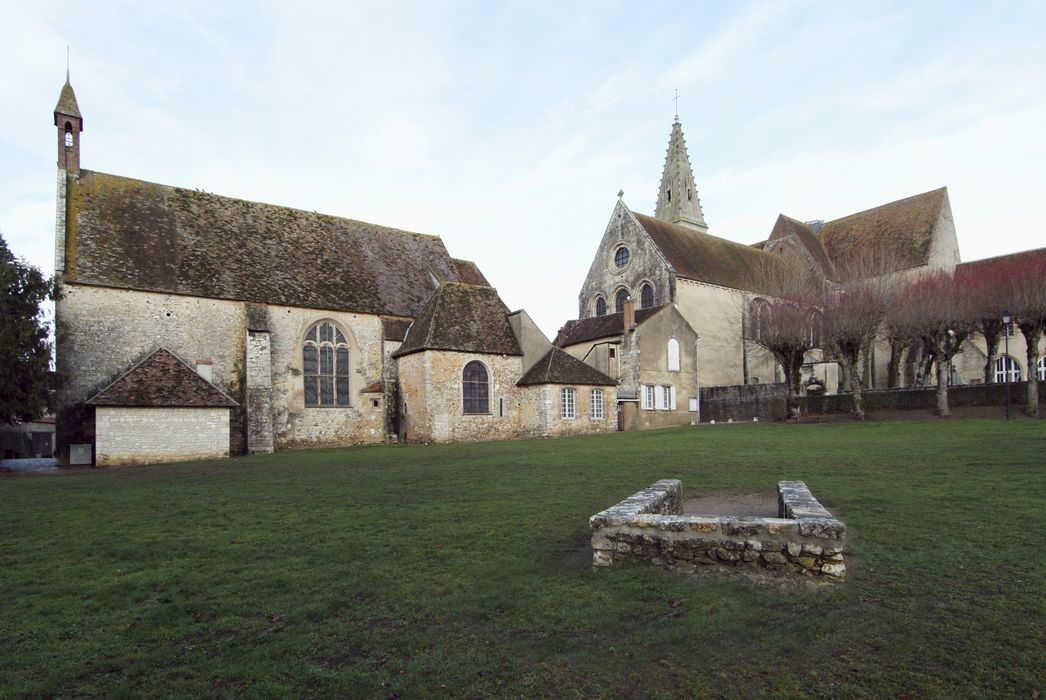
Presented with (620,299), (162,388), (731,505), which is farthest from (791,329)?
(162,388)

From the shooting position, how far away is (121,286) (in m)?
22.6

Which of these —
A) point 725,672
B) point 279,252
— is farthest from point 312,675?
point 279,252

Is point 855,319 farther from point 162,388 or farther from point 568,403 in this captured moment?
point 162,388

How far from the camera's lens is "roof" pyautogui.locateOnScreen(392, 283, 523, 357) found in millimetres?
26609

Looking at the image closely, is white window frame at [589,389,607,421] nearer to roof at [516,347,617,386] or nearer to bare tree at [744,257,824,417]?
roof at [516,347,617,386]

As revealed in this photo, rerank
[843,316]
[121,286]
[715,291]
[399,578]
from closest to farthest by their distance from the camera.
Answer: [399,578] < [121,286] < [843,316] < [715,291]

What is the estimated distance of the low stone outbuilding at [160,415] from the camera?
2027 cm

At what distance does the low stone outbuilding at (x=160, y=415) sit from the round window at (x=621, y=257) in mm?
25649

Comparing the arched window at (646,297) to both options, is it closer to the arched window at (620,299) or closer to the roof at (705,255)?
the arched window at (620,299)

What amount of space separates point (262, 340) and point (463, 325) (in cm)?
802

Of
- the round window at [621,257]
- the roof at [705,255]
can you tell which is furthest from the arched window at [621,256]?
the roof at [705,255]

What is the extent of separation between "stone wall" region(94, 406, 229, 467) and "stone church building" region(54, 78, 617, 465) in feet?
0.14

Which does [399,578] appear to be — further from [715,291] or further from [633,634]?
[715,291]

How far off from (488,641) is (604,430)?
25403 millimetres
